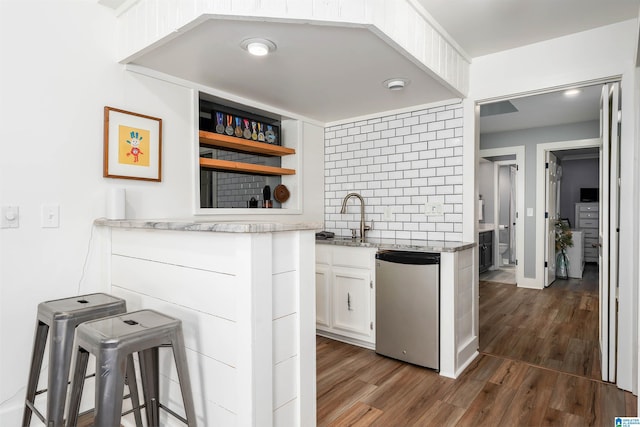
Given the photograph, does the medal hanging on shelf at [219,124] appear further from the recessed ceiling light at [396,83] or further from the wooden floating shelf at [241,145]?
the recessed ceiling light at [396,83]

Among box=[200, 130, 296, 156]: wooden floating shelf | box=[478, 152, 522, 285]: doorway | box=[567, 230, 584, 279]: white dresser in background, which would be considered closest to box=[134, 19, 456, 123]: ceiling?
box=[200, 130, 296, 156]: wooden floating shelf

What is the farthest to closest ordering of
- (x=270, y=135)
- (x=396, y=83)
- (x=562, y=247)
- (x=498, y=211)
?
1. (x=498, y=211)
2. (x=562, y=247)
3. (x=270, y=135)
4. (x=396, y=83)

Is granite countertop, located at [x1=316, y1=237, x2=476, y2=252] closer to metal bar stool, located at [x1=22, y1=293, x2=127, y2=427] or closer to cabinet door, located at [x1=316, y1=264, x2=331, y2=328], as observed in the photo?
cabinet door, located at [x1=316, y1=264, x2=331, y2=328]

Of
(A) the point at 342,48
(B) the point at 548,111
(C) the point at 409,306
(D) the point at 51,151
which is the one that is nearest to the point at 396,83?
(A) the point at 342,48

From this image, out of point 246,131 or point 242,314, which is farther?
point 246,131

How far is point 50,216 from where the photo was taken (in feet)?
6.33

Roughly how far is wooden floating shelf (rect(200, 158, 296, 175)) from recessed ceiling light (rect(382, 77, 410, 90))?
1.24 meters

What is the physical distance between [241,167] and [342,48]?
4.48 ft

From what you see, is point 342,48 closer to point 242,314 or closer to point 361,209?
point 242,314

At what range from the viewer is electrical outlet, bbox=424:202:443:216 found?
3.08 metres

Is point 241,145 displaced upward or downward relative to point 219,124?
downward

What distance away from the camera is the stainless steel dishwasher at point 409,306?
2590 mm

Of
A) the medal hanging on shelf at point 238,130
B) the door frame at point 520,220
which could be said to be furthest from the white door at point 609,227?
the door frame at point 520,220

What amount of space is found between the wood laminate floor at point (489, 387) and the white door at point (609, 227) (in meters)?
0.24
